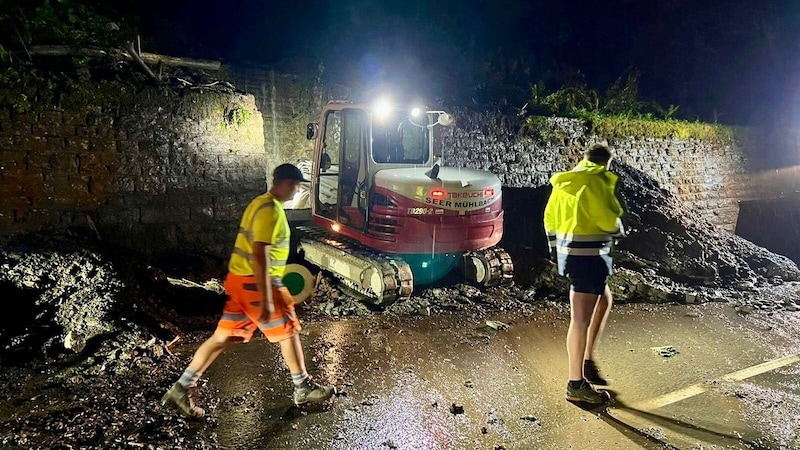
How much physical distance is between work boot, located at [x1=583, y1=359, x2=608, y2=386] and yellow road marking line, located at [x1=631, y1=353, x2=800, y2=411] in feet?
1.40

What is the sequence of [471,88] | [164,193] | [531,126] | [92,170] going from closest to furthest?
[92,170]
[164,193]
[531,126]
[471,88]

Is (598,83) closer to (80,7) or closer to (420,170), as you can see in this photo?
(420,170)

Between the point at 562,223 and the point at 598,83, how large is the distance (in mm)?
14195

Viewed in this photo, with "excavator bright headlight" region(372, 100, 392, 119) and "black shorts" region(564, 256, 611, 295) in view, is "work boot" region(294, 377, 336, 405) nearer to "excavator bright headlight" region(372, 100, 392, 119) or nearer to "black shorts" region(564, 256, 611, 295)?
"black shorts" region(564, 256, 611, 295)

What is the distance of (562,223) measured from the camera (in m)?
4.09

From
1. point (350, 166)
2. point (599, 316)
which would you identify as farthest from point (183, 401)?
point (350, 166)

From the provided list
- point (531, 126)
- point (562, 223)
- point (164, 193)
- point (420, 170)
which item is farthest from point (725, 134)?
point (164, 193)

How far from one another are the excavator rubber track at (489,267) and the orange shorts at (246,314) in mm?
4110

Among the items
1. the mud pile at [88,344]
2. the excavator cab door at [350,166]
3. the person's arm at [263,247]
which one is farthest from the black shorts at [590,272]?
the excavator cab door at [350,166]

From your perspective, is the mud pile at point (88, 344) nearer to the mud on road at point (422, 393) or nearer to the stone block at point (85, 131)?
the mud on road at point (422, 393)

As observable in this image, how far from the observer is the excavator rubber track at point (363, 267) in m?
6.19

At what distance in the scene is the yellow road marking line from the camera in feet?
13.2

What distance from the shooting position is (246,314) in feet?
11.7

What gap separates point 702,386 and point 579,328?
1.37 metres
